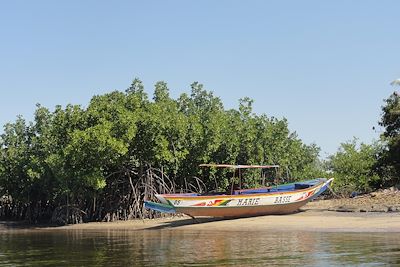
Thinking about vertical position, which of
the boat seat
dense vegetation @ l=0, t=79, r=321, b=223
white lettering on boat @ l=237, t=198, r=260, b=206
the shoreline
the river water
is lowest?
the river water

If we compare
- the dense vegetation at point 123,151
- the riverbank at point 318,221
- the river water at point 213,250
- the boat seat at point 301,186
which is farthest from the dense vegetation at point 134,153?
the river water at point 213,250

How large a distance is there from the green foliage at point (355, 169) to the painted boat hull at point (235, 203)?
10.7 metres

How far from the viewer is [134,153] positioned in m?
31.2

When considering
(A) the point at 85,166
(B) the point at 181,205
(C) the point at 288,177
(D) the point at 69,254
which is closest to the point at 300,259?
(D) the point at 69,254

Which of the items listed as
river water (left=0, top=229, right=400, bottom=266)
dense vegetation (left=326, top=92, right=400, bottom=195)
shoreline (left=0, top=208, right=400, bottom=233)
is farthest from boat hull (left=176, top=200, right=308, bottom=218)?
dense vegetation (left=326, top=92, right=400, bottom=195)

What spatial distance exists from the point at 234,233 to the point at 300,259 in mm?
8328

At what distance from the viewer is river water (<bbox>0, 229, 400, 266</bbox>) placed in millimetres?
13820

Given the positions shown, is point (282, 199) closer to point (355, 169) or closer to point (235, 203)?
point (235, 203)

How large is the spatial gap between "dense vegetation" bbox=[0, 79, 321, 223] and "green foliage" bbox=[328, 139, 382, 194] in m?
4.98

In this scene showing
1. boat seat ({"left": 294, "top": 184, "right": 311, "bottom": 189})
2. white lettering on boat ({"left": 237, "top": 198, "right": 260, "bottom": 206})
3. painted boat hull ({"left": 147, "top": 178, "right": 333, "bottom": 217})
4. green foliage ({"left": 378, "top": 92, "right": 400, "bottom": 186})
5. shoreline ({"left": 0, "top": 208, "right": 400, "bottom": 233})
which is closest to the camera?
shoreline ({"left": 0, "top": 208, "right": 400, "bottom": 233})

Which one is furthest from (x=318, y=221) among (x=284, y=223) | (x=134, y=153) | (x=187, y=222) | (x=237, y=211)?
(x=134, y=153)

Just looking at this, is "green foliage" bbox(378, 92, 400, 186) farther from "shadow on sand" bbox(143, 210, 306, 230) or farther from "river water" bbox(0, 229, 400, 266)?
"river water" bbox(0, 229, 400, 266)

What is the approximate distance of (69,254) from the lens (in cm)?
1700

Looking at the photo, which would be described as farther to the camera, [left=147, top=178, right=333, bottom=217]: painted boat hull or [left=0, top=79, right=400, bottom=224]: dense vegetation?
[left=0, top=79, right=400, bottom=224]: dense vegetation
